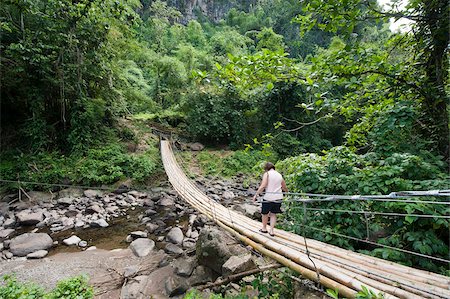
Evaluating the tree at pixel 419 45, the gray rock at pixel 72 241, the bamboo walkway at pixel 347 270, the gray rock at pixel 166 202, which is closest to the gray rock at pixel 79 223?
the gray rock at pixel 72 241

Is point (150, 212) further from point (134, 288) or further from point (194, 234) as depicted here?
point (134, 288)

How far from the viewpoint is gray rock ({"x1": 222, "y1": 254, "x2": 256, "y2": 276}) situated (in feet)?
7.63

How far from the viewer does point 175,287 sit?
264cm

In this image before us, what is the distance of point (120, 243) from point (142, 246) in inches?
21.9

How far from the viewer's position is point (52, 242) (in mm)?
3965

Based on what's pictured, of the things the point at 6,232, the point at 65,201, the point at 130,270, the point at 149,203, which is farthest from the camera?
the point at 149,203

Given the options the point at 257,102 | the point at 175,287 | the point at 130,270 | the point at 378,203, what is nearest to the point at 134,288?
the point at 130,270

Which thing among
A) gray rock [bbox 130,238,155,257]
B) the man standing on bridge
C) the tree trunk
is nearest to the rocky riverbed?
gray rock [bbox 130,238,155,257]

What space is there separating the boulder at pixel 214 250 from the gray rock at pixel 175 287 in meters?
0.29

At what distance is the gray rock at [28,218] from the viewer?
4508 millimetres

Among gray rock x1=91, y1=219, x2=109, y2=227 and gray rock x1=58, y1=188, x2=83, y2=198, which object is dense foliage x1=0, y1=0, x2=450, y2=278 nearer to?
gray rock x1=58, y1=188, x2=83, y2=198

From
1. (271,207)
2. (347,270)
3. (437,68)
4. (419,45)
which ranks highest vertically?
(419,45)

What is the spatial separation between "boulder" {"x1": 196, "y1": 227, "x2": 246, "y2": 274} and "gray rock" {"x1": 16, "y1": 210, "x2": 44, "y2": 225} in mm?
3656

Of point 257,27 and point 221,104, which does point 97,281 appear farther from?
point 257,27
